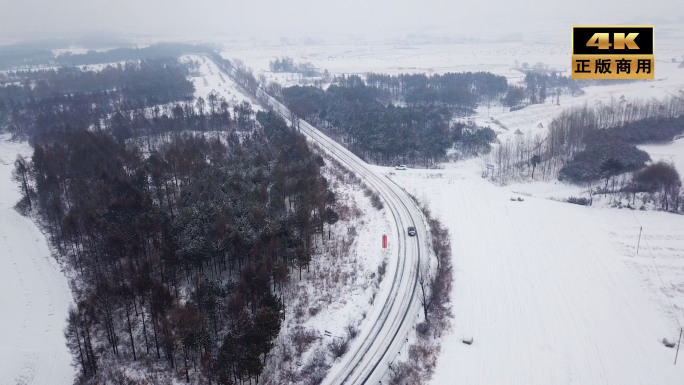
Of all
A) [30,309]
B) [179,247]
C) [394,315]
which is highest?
[179,247]

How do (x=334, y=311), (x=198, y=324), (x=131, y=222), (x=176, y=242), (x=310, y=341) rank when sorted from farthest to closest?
(x=131, y=222) → (x=176, y=242) → (x=334, y=311) → (x=310, y=341) → (x=198, y=324)

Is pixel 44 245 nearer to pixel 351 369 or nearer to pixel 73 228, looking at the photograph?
pixel 73 228

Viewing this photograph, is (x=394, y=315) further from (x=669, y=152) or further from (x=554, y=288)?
(x=669, y=152)

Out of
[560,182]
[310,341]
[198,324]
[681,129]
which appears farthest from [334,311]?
[681,129]

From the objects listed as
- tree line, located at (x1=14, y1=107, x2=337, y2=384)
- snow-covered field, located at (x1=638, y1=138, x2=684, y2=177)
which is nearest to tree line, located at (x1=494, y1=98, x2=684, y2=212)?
snow-covered field, located at (x1=638, y1=138, x2=684, y2=177)

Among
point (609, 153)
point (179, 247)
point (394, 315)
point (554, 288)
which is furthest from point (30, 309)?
point (609, 153)

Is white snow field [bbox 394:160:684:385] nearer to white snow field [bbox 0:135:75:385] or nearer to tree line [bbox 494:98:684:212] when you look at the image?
tree line [bbox 494:98:684:212]

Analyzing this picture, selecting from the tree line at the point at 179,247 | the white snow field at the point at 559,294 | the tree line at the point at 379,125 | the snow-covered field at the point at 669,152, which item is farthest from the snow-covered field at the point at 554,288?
the snow-covered field at the point at 669,152
